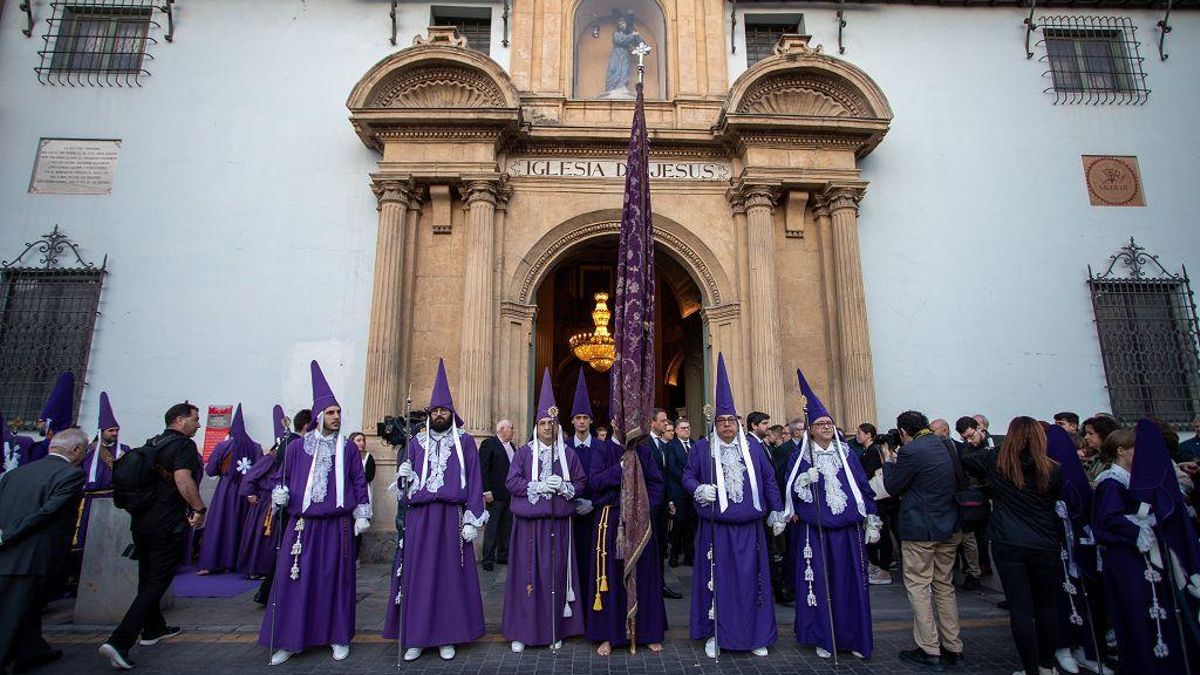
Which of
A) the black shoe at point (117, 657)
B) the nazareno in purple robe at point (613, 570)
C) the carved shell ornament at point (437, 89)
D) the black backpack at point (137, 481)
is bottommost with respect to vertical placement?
the black shoe at point (117, 657)

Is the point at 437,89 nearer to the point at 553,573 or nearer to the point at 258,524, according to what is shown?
the point at 258,524

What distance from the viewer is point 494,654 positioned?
17.0 ft

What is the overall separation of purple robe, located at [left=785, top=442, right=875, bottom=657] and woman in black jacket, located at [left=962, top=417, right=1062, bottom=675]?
104 centimetres

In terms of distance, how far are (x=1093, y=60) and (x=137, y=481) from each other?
1789 cm

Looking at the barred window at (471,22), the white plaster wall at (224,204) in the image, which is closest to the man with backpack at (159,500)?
the white plaster wall at (224,204)

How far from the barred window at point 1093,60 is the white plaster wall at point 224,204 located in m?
11.6

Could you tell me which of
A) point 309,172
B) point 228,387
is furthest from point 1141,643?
point 309,172

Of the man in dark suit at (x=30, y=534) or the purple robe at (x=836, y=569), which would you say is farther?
the purple robe at (x=836, y=569)

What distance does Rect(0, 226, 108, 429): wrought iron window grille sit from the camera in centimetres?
1053

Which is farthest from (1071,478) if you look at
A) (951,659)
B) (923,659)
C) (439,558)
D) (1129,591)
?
(439,558)

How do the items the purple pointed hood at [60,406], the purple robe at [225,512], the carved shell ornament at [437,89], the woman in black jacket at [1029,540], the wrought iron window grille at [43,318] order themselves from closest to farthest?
the woman in black jacket at [1029,540]
the purple pointed hood at [60,406]
the purple robe at [225,512]
the wrought iron window grille at [43,318]
the carved shell ornament at [437,89]

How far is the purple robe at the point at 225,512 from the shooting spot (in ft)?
→ 29.4

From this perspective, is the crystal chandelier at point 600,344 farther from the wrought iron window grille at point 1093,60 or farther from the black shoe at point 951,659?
the wrought iron window grille at point 1093,60

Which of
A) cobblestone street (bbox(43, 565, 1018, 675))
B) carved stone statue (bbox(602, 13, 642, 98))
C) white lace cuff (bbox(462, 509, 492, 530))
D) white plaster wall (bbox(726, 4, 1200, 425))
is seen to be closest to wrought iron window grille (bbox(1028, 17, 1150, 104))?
white plaster wall (bbox(726, 4, 1200, 425))
